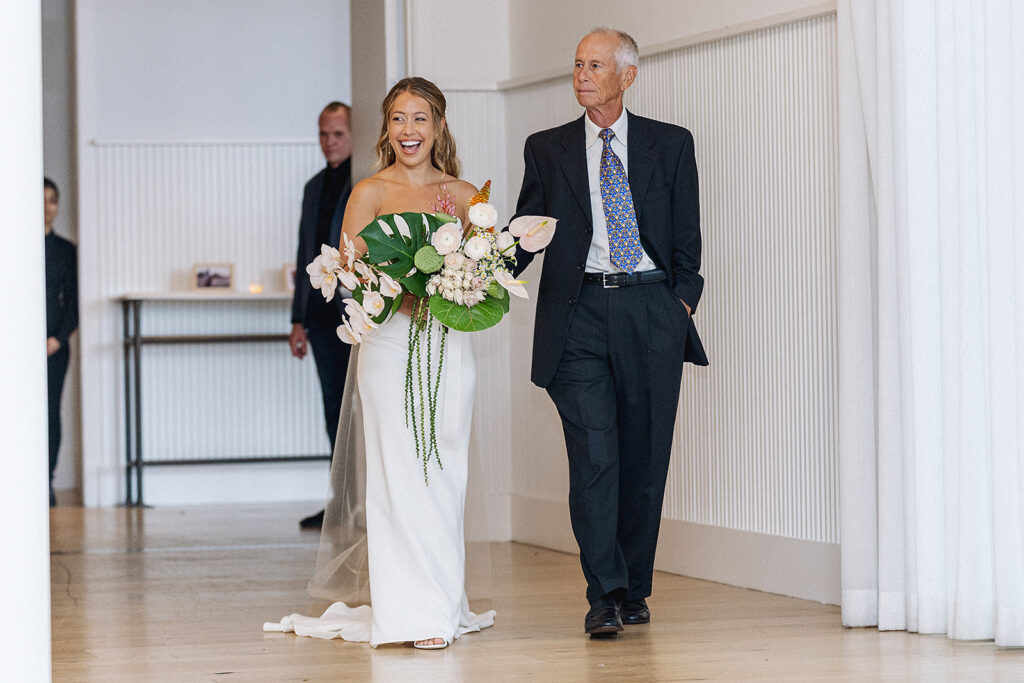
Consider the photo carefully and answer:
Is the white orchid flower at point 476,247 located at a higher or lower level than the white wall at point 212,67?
lower

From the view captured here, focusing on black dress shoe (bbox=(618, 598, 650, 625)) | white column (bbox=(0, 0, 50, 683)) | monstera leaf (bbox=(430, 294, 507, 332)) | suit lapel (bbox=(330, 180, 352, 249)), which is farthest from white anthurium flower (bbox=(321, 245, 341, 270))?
suit lapel (bbox=(330, 180, 352, 249))

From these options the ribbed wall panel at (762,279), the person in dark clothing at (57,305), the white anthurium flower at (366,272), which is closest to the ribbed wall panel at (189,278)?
the person in dark clothing at (57,305)

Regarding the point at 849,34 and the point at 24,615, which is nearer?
the point at 24,615

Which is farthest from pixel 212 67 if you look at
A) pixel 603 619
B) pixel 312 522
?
pixel 603 619

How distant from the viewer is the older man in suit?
13.1 feet

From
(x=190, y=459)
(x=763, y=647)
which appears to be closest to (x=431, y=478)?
(x=763, y=647)

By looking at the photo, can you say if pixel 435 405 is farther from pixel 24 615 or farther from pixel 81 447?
pixel 81 447

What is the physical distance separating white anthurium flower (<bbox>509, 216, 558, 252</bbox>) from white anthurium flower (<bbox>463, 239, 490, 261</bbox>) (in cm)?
10

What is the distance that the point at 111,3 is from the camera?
818 cm

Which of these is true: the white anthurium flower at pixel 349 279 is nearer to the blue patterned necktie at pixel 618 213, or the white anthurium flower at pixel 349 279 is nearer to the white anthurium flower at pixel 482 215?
the white anthurium flower at pixel 482 215

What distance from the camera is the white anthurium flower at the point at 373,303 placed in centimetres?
377

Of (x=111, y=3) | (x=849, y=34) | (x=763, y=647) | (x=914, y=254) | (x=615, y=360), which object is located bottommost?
(x=763, y=647)

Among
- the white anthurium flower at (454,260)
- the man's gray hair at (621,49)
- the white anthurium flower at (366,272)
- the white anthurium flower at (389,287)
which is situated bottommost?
the white anthurium flower at (389,287)

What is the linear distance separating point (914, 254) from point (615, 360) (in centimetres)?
91
